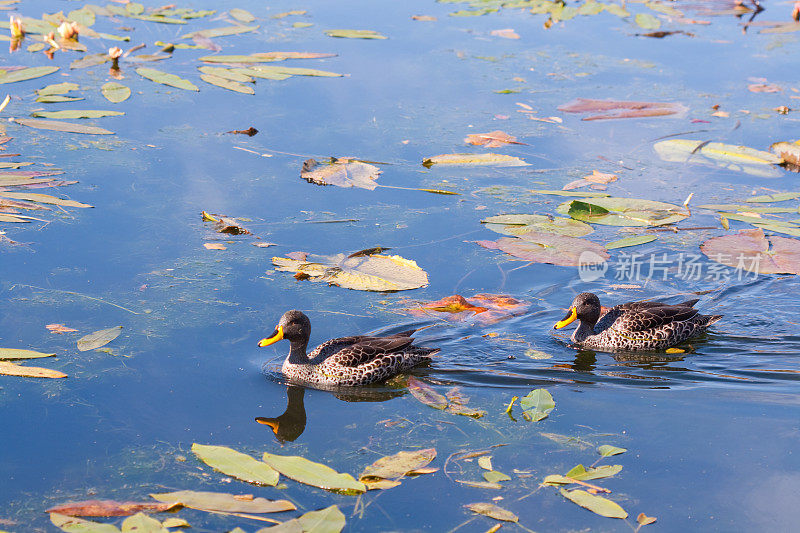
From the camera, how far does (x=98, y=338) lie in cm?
600

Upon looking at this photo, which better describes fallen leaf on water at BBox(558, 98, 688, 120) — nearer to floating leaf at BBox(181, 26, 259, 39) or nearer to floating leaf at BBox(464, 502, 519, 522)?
floating leaf at BBox(181, 26, 259, 39)

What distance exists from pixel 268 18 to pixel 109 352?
8.33 m

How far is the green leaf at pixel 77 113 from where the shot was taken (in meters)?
9.48

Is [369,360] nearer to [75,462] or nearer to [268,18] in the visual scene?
[75,462]

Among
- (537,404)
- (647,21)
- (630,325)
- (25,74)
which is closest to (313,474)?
(537,404)

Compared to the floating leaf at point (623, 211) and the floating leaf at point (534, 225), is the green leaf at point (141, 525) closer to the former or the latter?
the floating leaf at point (534, 225)

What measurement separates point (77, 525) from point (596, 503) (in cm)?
258

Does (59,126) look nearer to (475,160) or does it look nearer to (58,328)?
(58,328)

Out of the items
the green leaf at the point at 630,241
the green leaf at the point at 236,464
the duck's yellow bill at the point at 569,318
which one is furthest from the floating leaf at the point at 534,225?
the green leaf at the point at 236,464

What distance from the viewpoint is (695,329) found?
6742 mm

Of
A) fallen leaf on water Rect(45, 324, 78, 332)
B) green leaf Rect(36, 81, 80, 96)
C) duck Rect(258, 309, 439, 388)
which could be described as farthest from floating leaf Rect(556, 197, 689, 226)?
green leaf Rect(36, 81, 80, 96)

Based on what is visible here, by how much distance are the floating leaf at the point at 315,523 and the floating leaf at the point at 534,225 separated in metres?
3.89

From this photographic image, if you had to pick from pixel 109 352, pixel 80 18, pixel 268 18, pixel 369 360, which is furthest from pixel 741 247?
pixel 80 18

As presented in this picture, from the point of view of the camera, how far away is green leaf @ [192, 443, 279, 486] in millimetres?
4605
